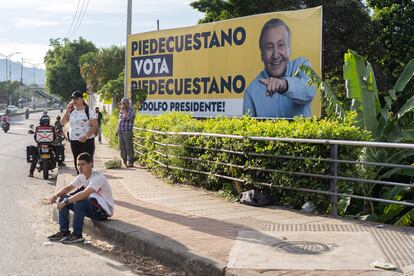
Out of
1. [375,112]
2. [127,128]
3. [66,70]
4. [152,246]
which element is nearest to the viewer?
[152,246]

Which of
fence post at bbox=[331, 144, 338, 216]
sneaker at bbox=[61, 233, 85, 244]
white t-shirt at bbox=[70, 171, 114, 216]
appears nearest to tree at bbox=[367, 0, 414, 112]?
fence post at bbox=[331, 144, 338, 216]

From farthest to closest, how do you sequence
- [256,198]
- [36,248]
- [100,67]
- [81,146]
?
[100,67]
[81,146]
[256,198]
[36,248]

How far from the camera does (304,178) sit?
24.2 ft

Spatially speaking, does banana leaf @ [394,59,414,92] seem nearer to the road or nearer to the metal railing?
the metal railing

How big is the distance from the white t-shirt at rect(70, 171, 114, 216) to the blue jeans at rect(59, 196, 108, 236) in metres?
0.09

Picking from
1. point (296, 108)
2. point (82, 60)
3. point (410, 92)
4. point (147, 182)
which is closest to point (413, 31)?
point (410, 92)

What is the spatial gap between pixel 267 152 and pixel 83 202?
3.02m

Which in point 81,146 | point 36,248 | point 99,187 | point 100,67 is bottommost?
point 36,248

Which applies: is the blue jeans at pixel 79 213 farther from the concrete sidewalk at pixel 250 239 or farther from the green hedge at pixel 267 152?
the green hedge at pixel 267 152

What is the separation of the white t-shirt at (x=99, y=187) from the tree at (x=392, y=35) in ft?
73.9

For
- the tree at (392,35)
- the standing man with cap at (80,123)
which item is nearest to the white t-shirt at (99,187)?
the standing man with cap at (80,123)

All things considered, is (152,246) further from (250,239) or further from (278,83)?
(278,83)

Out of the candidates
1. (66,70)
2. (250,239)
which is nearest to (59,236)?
(250,239)

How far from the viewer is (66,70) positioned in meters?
69.1
